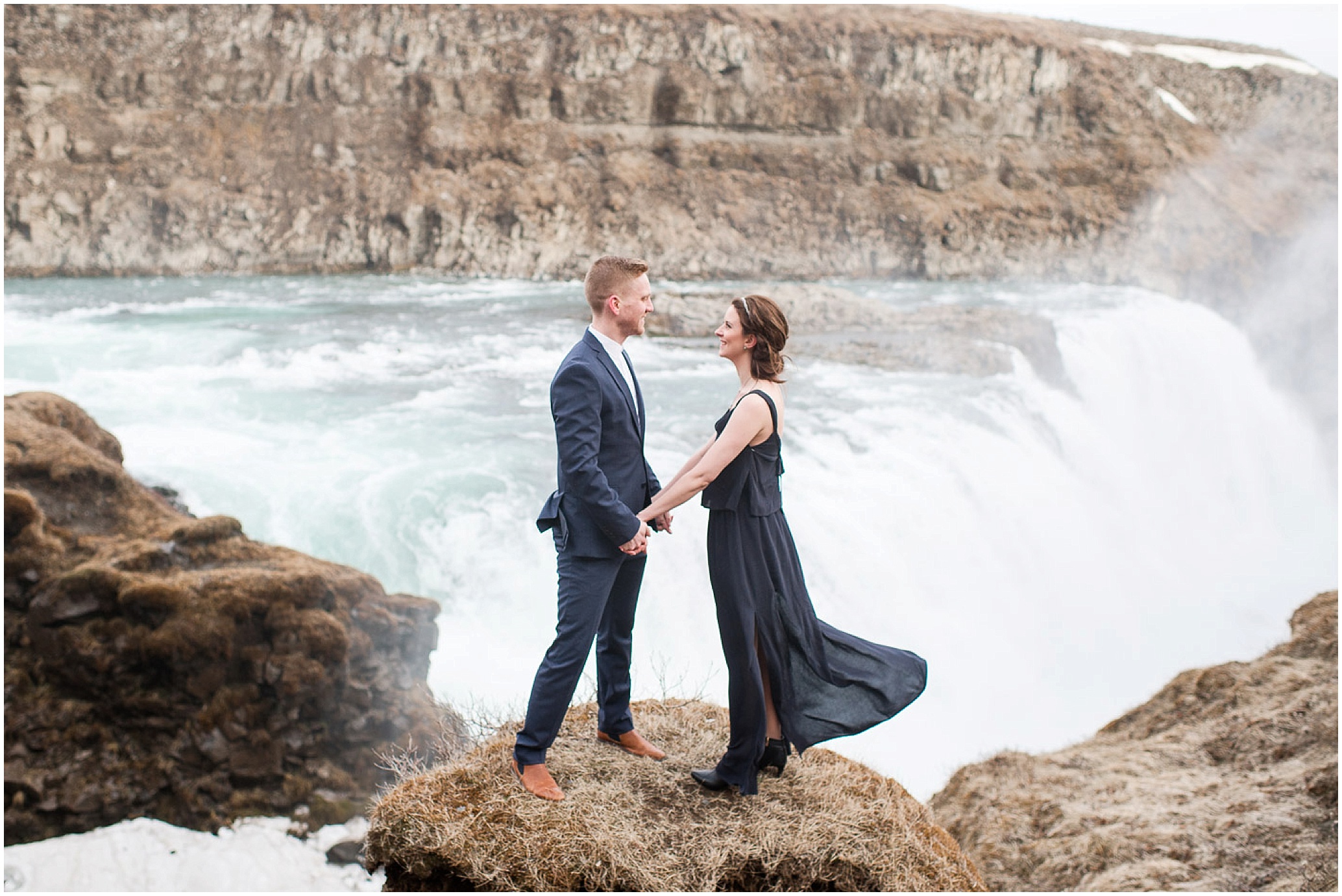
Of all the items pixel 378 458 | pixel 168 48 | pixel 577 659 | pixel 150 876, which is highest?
pixel 168 48

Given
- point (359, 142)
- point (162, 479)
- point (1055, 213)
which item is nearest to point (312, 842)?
point (162, 479)

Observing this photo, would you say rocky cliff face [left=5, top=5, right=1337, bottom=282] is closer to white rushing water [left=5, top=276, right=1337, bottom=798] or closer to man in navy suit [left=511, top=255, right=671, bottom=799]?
white rushing water [left=5, top=276, right=1337, bottom=798]

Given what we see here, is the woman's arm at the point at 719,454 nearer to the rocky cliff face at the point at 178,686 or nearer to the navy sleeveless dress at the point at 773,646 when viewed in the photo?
the navy sleeveless dress at the point at 773,646

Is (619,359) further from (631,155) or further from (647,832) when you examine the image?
(631,155)

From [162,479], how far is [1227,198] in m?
54.9

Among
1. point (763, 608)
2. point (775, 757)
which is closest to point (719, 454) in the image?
point (763, 608)

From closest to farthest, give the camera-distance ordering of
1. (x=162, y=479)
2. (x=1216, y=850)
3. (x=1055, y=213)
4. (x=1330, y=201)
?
(x=1216, y=850), (x=162, y=479), (x=1055, y=213), (x=1330, y=201)

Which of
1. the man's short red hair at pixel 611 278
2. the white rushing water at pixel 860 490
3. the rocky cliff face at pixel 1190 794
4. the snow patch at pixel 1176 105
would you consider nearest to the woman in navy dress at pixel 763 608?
the man's short red hair at pixel 611 278

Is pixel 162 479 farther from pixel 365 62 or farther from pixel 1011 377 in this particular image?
pixel 365 62

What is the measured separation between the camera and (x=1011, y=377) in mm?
17766

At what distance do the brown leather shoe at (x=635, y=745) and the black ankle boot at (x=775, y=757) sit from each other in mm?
435

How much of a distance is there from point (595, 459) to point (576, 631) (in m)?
0.65

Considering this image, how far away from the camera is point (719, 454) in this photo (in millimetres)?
3504

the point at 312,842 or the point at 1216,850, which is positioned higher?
the point at 1216,850
